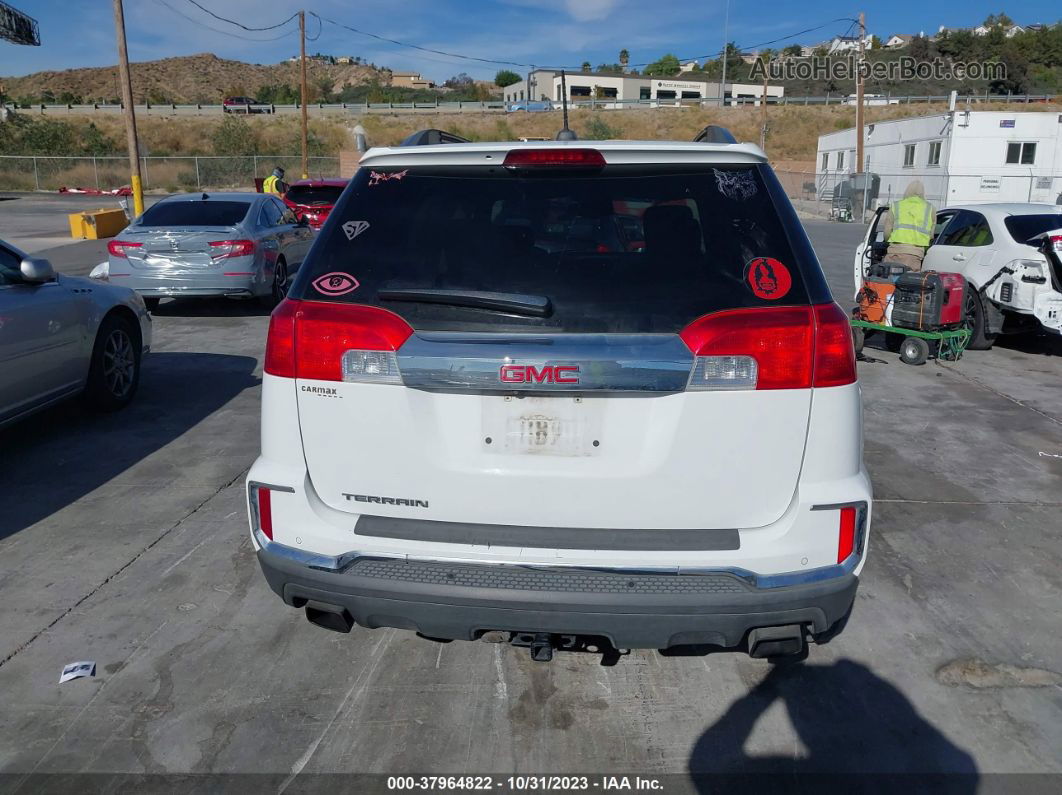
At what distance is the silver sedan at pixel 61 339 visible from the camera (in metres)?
5.54

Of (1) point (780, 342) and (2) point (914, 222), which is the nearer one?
(1) point (780, 342)

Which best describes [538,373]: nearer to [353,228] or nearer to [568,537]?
[568,537]

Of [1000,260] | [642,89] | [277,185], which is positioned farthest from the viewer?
[642,89]

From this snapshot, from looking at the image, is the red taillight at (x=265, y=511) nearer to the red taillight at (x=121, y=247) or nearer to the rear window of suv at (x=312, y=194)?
the red taillight at (x=121, y=247)

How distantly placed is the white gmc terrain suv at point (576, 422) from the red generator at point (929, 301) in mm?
6858

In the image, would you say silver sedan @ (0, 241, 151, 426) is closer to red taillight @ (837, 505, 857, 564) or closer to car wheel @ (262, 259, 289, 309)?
car wheel @ (262, 259, 289, 309)

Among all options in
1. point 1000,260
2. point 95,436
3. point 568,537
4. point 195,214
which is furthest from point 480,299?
point 195,214

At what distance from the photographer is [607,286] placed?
2676mm

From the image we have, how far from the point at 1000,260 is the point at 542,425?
28.5 ft

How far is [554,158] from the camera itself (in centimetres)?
283

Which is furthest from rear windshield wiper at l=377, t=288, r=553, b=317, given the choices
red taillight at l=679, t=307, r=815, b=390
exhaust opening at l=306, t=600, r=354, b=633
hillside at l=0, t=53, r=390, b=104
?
hillside at l=0, t=53, r=390, b=104

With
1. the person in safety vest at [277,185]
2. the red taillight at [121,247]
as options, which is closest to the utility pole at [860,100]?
the person in safety vest at [277,185]

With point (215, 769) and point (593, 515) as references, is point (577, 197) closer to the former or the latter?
point (593, 515)

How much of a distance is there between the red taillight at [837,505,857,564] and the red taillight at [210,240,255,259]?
9.47 metres
